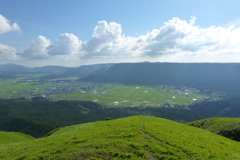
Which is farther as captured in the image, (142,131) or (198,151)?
(142,131)

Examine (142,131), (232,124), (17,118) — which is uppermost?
(142,131)

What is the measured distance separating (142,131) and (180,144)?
27.2 feet

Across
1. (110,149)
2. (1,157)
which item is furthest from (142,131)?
(1,157)

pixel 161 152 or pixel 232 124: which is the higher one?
pixel 161 152

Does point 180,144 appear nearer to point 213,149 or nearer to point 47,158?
point 213,149

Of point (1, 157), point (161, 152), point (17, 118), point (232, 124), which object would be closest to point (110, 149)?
point (161, 152)

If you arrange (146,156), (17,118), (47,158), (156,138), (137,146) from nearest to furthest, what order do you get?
(146,156)
(47,158)
(137,146)
(156,138)
(17,118)

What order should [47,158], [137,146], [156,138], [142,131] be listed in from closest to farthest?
[47,158] < [137,146] < [156,138] < [142,131]

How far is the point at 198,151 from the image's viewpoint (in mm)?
20234

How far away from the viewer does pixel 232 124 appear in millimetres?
37062

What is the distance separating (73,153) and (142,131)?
1436 cm

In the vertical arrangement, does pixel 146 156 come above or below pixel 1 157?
above

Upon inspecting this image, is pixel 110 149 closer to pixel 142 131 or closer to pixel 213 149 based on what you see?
pixel 142 131

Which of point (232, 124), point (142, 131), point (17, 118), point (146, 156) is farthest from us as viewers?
point (17, 118)
